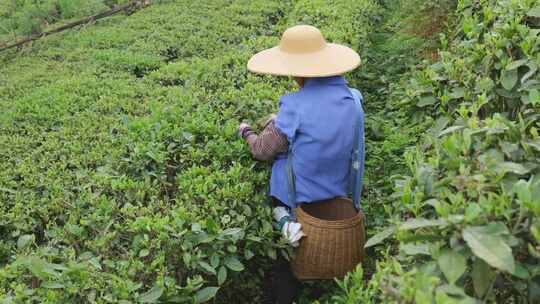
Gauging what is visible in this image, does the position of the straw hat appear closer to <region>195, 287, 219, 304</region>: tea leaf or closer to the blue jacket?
the blue jacket

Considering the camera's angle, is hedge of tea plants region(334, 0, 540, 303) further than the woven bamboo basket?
No

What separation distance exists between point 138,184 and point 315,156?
1.05m

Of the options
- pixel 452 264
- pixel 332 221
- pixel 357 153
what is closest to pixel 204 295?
pixel 332 221

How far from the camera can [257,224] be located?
2873mm

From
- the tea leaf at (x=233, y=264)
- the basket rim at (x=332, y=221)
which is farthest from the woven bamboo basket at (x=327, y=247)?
the tea leaf at (x=233, y=264)

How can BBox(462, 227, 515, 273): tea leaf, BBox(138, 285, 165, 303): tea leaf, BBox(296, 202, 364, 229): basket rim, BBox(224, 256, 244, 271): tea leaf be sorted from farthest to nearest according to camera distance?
BBox(296, 202, 364, 229): basket rim, BBox(224, 256, 244, 271): tea leaf, BBox(138, 285, 165, 303): tea leaf, BBox(462, 227, 515, 273): tea leaf

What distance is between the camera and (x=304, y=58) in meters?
2.91

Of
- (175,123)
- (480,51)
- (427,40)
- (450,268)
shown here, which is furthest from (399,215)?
(427,40)

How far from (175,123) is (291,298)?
4.67 feet

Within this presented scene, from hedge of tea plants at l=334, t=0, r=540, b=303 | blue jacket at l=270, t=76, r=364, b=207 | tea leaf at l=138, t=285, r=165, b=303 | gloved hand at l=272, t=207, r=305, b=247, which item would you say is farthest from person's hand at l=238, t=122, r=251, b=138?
tea leaf at l=138, t=285, r=165, b=303

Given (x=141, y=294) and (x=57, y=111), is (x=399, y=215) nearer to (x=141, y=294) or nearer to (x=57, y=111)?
(x=141, y=294)

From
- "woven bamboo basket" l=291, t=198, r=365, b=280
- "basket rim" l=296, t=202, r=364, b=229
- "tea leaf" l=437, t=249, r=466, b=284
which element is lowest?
"woven bamboo basket" l=291, t=198, r=365, b=280

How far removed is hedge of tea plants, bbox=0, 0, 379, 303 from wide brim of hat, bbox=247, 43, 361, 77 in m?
0.55

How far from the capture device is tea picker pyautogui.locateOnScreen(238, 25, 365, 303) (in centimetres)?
278
